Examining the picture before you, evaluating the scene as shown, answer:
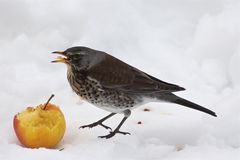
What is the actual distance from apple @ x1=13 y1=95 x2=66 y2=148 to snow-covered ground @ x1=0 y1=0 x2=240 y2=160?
0.40ft

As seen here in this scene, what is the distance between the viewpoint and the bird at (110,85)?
5.61 m

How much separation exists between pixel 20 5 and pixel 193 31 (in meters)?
2.10

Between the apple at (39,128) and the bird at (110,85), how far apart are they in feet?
1.26

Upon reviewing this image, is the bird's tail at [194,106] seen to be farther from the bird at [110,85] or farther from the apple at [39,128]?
the apple at [39,128]

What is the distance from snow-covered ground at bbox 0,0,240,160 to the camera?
17.9ft

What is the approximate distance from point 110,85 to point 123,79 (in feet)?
0.54

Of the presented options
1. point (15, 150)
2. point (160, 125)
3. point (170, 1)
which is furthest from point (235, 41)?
point (15, 150)

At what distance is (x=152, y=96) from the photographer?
581 cm

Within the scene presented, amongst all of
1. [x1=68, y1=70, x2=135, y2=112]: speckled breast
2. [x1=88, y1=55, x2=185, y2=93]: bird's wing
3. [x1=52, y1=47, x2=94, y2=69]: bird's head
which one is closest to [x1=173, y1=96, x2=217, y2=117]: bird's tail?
[x1=88, y1=55, x2=185, y2=93]: bird's wing

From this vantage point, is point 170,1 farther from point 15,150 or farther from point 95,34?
point 15,150

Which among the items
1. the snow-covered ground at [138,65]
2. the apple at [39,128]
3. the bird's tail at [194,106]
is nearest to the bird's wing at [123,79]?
the bird's tail at [194,106]

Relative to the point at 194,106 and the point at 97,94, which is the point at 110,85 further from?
the point at 194,106

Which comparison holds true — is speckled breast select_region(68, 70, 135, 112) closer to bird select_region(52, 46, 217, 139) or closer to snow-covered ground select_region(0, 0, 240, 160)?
bird select_region(52, 46, 217, 139)

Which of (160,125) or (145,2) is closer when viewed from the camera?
(160,125)
